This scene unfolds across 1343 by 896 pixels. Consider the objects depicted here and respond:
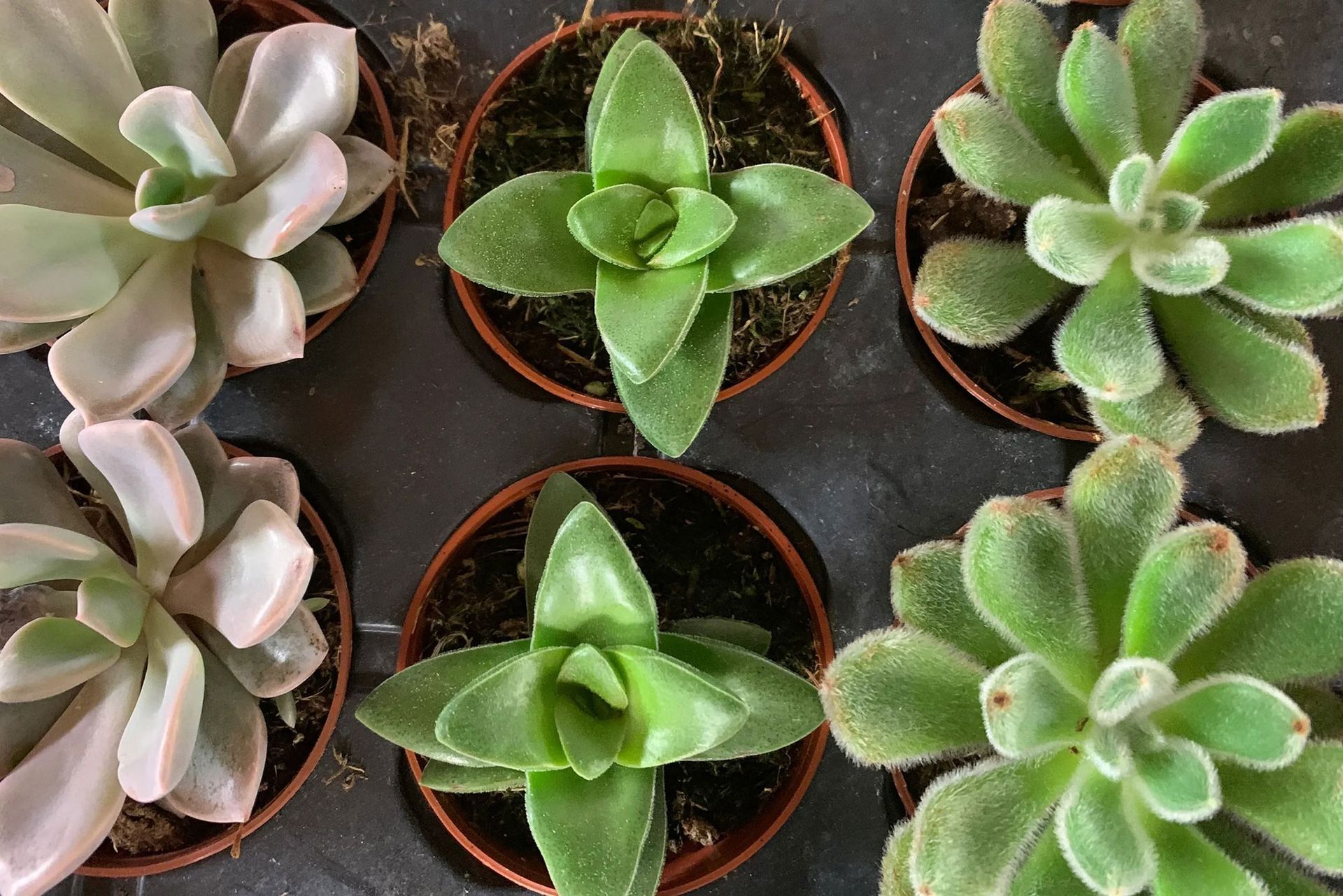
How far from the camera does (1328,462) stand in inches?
41.2

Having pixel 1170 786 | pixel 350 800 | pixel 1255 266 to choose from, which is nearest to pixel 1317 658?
pixel 1170 786

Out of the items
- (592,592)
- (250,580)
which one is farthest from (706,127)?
(250,580)

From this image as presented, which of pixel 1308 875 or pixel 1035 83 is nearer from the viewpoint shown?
pixel 1308 875

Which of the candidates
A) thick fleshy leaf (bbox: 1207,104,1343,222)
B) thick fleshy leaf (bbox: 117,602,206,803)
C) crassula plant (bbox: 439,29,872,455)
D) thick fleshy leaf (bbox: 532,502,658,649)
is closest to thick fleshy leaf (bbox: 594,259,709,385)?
crassula plant (bbox: 439,29,872,455)

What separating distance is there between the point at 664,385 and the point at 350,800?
622 millimetres

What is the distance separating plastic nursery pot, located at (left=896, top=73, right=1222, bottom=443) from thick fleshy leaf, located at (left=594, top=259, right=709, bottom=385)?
31cm

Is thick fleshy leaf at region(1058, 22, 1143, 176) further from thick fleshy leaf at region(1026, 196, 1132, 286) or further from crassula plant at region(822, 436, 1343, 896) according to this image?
A: crassula plant at region(822, 436, 1343, 896)

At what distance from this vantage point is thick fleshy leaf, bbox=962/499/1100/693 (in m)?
0.72

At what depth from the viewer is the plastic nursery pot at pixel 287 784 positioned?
93cm

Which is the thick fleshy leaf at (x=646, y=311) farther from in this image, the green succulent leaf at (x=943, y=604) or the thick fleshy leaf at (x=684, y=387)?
the green succulent leaf at (x=943, y=604)

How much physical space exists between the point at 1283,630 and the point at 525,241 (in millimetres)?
748

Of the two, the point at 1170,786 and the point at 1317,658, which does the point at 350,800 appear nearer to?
the point at 1170,786

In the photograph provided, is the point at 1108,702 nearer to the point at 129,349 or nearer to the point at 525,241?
the point at 525,241

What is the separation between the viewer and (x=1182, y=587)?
0.69 meters
